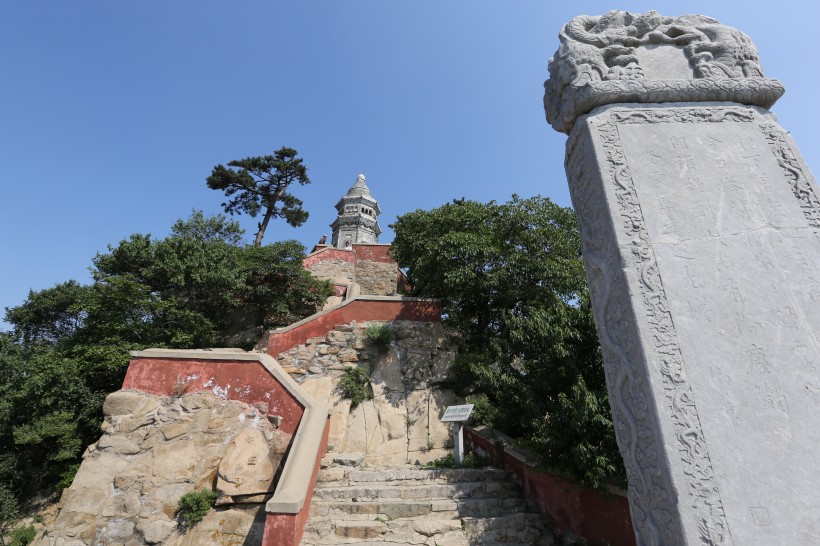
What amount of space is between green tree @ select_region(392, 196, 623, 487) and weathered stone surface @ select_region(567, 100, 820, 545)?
12.4 feet

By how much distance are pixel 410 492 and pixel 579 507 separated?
2597 mm

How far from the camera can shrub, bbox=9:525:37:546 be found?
7.86 metres

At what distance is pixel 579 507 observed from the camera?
587 centimetres

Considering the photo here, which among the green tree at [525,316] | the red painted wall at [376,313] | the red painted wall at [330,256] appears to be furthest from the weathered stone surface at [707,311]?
the red painted wall at [330,256]

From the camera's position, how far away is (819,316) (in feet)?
7.18

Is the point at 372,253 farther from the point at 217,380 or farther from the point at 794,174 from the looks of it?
the point at 794,174

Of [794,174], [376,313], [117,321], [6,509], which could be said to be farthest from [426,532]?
[117,321]

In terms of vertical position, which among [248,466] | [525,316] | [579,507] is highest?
[525,316]

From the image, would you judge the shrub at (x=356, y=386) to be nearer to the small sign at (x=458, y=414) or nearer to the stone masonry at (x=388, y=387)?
the stone masonry at (x=388, y=387)

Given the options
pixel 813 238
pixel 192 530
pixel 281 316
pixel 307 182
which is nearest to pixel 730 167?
pixel 813 238

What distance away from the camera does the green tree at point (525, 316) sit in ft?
19.0

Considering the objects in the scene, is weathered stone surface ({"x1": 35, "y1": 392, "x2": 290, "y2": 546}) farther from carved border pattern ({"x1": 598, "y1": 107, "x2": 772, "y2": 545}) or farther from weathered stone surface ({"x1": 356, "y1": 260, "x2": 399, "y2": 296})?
weathered stone surface ({"x1": 356, "y1": 260, "x2": 399, "y2": 296})

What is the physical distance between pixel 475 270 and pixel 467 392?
3499 mm

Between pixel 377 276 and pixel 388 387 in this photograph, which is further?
pixel 377 276
